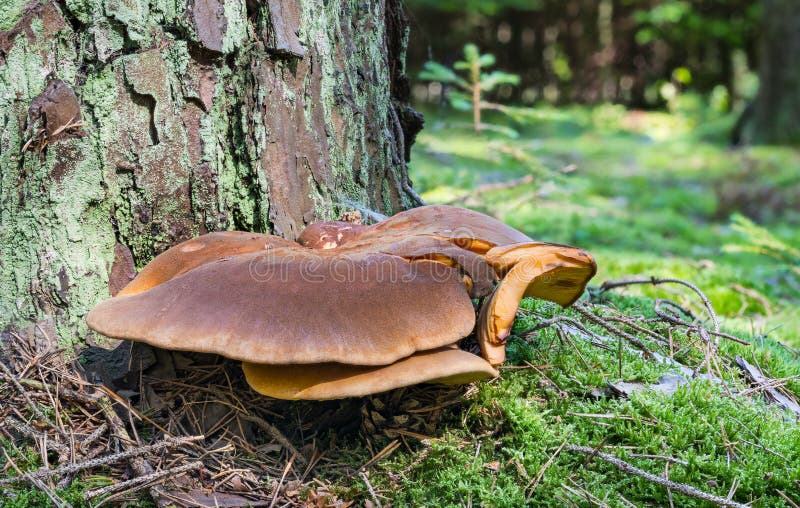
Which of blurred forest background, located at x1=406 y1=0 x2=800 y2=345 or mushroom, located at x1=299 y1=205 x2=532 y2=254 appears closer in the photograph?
mushroom, located at x1=299 y1=205 x2=532 y2=254

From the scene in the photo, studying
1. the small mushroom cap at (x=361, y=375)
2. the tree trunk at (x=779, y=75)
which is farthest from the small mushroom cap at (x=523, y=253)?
the tree trunk at (x=779, y=75)

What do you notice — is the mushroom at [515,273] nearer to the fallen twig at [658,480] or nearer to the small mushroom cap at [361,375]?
the small mushroom cap at [361,375]

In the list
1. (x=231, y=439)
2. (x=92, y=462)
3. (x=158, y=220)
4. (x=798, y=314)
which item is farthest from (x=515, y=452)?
(x=798, y=314)

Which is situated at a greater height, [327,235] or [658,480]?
[327,235]

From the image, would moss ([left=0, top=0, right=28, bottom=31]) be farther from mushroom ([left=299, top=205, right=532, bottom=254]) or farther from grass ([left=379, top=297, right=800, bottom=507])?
grass ([left=379, top=297, right=800, bottom=507])

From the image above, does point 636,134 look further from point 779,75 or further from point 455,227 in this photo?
point 455,227

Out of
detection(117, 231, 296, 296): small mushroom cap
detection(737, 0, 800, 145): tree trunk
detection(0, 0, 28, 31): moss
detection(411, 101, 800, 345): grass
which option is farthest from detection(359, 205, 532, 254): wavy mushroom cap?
detection(737, 0, 800, 145): tree trunk

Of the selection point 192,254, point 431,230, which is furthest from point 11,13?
point 431,230

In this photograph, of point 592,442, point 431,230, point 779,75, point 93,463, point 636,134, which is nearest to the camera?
point 93,463

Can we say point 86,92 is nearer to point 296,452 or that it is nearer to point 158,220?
point 158,220
